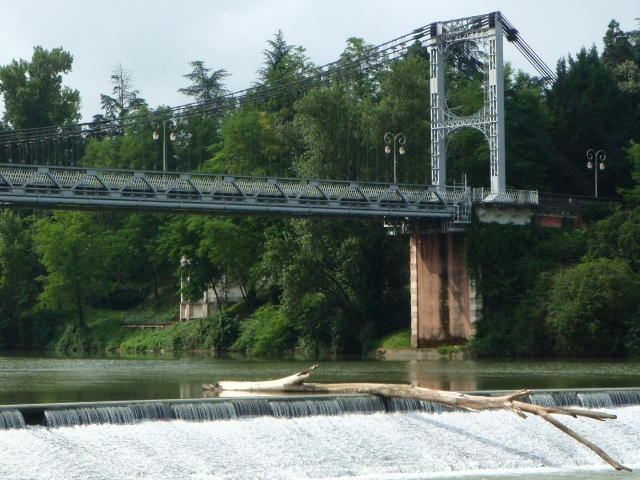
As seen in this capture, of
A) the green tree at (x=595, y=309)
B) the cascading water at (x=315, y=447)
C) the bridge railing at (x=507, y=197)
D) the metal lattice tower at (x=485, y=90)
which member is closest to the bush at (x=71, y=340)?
the metal lattice tower at (x=485, y=90)

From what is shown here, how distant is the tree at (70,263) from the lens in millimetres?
81312

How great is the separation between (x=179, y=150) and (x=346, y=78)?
92.2ft

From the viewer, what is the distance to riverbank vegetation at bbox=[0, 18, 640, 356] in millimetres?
58281

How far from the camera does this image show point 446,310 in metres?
61.8

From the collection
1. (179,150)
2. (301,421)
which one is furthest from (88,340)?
(301,421)

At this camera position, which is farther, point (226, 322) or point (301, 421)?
point (226, 322)

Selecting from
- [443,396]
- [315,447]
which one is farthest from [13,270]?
→ [443,396]

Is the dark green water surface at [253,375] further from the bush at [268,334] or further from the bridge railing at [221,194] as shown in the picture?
the bush at [268,334]

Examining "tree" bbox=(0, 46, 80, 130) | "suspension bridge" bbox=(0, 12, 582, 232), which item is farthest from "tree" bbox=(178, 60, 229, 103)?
"suspension bridge" bbox=(0, 12, 582, 232)

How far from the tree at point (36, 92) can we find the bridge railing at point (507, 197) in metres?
48.5

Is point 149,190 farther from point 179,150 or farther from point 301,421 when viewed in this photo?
point 179,150

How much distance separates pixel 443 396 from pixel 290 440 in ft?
12.1

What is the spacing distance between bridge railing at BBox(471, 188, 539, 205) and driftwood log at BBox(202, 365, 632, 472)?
28116 mm

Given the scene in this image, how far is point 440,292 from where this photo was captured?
62.1 metres
